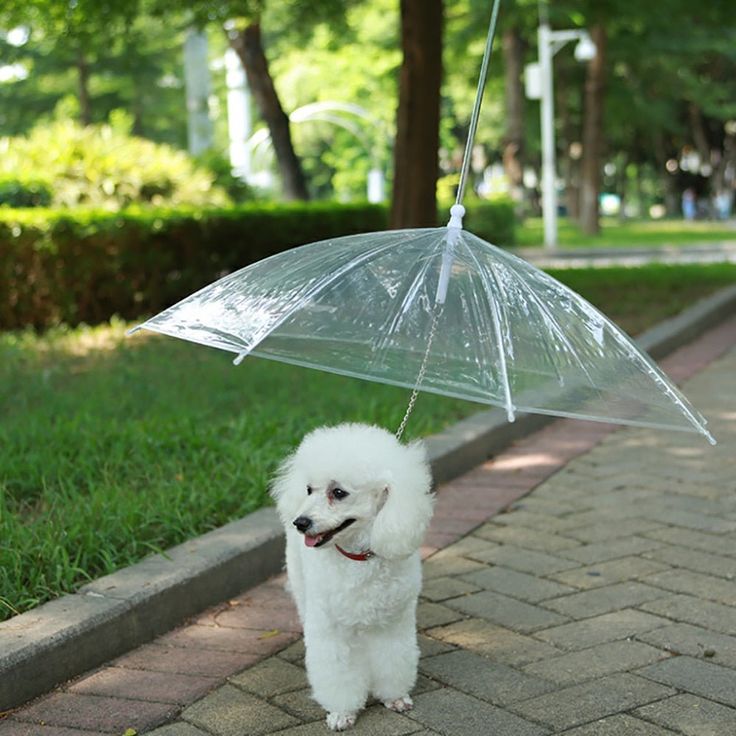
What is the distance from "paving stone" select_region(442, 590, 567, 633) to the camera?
3988 mm

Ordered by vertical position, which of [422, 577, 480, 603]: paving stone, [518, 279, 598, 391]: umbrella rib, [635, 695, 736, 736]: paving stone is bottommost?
[635, 695, 736, 736]: paving stone

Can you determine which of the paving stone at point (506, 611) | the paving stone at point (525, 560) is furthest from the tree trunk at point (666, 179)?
the paving stone at point (506, 611)

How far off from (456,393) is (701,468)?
3.13 m

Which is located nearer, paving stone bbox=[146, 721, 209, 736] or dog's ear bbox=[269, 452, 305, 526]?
dog's ear bbox=[269, 452, 305, 526]

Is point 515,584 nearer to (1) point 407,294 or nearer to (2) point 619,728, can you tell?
(2) point 619,728

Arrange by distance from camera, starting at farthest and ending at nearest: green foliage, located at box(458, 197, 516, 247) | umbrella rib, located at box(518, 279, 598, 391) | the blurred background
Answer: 1. green foliage, located at box(458, 197, 516, 247)
2. the blurred background
3. umbrella rib, located at box(518, 279, 598, 391)

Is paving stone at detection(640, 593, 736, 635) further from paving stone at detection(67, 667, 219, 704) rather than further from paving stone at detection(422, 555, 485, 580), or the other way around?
paving stone at detection(67, 667, 219, 704)

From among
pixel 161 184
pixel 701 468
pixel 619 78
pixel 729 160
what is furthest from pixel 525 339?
pixel 729 160

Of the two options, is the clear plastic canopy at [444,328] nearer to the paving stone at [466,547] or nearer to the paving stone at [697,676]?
the paving stone at [697,676]

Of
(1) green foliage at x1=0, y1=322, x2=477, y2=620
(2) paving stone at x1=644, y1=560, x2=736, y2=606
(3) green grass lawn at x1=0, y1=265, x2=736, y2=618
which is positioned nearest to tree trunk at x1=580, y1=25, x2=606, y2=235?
(3) green grass lawn at x1=0, y1=265, x2=736, y2=618

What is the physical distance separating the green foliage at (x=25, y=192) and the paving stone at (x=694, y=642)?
11.4m

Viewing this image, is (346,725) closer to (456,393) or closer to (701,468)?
(456,393)

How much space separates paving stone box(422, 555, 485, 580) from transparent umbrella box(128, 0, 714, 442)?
132 cm

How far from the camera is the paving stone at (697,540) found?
4730mm
